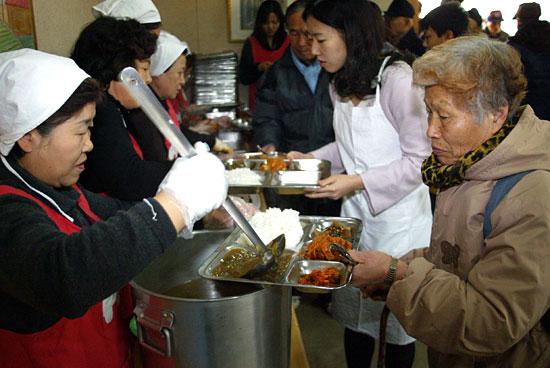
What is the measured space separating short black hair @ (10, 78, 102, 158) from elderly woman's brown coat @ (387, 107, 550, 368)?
885 millimetres

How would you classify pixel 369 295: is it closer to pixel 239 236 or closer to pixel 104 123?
pixel 239 236

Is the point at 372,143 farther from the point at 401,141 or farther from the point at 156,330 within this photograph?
the point at 156,330

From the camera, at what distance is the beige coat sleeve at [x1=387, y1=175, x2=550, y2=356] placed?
38.9 inches

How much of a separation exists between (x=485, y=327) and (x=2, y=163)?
3.68 ft

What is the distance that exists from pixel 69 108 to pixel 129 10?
1356 millimetres

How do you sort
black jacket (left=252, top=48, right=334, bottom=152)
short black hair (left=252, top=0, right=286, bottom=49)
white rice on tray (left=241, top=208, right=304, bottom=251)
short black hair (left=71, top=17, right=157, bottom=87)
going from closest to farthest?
white rice on tray (left=241, top=208, right=304, bottom=251)
short black hair (left=71, top=17, right=157, bottom=87)
black jacket (left=252, top=48, right=334, bottom=152)
short black hair (left=252, top=0, right=286, bottom=49)

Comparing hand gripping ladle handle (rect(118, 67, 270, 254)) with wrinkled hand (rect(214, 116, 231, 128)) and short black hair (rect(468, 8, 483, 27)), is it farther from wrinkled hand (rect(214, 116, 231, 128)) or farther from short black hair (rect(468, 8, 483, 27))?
short black hair (rect(468, 8, 483, 27))

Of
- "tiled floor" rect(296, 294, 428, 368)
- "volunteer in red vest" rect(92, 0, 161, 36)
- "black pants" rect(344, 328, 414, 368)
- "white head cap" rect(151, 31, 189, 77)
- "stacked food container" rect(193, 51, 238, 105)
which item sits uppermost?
"volunteer in red vest" rect(92, 0, 161, 36)

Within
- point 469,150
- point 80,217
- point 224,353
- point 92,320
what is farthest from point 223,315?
point 469,150

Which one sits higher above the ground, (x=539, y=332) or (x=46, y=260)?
(x=46, y=260)

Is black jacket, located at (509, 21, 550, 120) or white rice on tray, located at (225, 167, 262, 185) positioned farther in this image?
black jacket, located at (509, 21, 550, 120)

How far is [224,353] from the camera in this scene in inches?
43.7

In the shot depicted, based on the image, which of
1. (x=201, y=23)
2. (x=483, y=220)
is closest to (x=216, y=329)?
(x=483, y=220)

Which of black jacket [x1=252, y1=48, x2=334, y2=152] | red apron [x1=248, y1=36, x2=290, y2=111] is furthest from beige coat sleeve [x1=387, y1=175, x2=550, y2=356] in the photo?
red apron [x1=248, y1=36, x2=290, y2=111]
